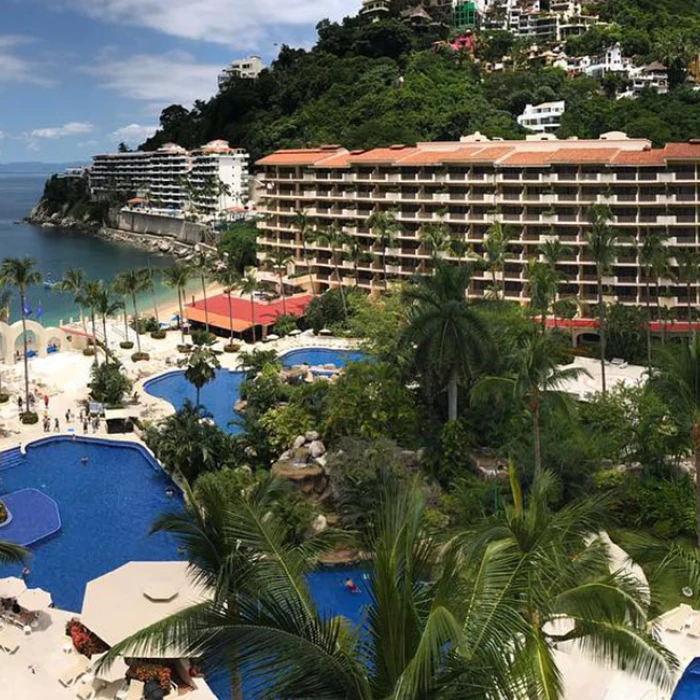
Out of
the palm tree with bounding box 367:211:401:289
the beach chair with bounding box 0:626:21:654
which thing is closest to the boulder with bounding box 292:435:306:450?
the beach chair with bounding box 0:626:21:654

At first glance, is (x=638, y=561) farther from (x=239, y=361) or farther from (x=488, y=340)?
(x=239, y=361)

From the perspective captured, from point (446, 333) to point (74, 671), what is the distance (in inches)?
697

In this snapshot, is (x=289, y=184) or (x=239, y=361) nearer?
(x=239, y=361)

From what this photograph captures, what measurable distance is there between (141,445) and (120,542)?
1031cm

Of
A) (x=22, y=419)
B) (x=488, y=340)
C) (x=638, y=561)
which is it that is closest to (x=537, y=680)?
(x=638, y=561)

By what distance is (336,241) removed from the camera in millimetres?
68312

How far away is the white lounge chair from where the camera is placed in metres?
22.1

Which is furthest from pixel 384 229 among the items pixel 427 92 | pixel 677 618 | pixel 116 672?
pixel 427 92

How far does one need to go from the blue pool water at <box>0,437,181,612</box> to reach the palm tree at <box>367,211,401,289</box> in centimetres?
3191

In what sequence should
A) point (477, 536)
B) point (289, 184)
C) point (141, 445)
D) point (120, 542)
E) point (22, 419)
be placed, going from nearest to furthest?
1. point (477, 536)
2. point (120, 542)
3. point (141, 445)
4. point (22, 419)
5. point (289, 184)

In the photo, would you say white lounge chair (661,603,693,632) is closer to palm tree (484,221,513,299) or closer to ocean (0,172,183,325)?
palm tree (484,221,513,299)

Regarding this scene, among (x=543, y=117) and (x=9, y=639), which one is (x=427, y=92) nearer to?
(x=543, y=117)

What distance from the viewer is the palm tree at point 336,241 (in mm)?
68312

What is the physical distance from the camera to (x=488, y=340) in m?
31.6
